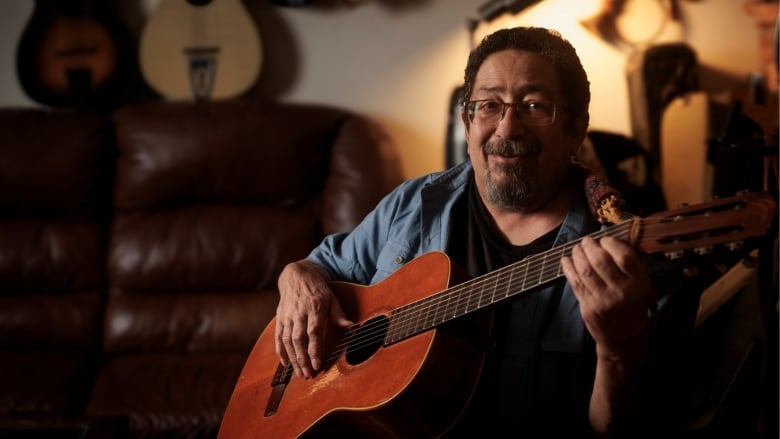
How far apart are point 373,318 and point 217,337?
1102 millimetres

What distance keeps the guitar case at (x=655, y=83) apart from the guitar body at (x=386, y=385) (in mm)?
730

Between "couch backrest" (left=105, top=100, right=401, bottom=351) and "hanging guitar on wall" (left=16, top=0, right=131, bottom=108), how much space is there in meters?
0.21

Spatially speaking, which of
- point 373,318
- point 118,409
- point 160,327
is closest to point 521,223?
point 373,318

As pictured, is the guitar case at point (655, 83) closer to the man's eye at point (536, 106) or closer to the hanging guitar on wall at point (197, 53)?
the man's eye at point (536, 106)

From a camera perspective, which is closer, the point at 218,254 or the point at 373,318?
the point at 373,318

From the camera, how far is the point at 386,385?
41.6 inches

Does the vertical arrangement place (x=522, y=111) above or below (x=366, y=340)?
above

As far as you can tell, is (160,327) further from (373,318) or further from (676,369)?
(676,369)

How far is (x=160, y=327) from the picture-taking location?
2.19 m

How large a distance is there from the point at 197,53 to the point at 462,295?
64.8 inches

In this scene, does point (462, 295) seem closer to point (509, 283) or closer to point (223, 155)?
point (509, 283)

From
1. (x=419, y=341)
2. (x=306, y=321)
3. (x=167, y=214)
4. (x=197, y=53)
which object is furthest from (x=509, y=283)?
(x=197, y=53)

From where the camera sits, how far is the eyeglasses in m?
1.11

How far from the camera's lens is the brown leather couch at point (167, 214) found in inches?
86.6
